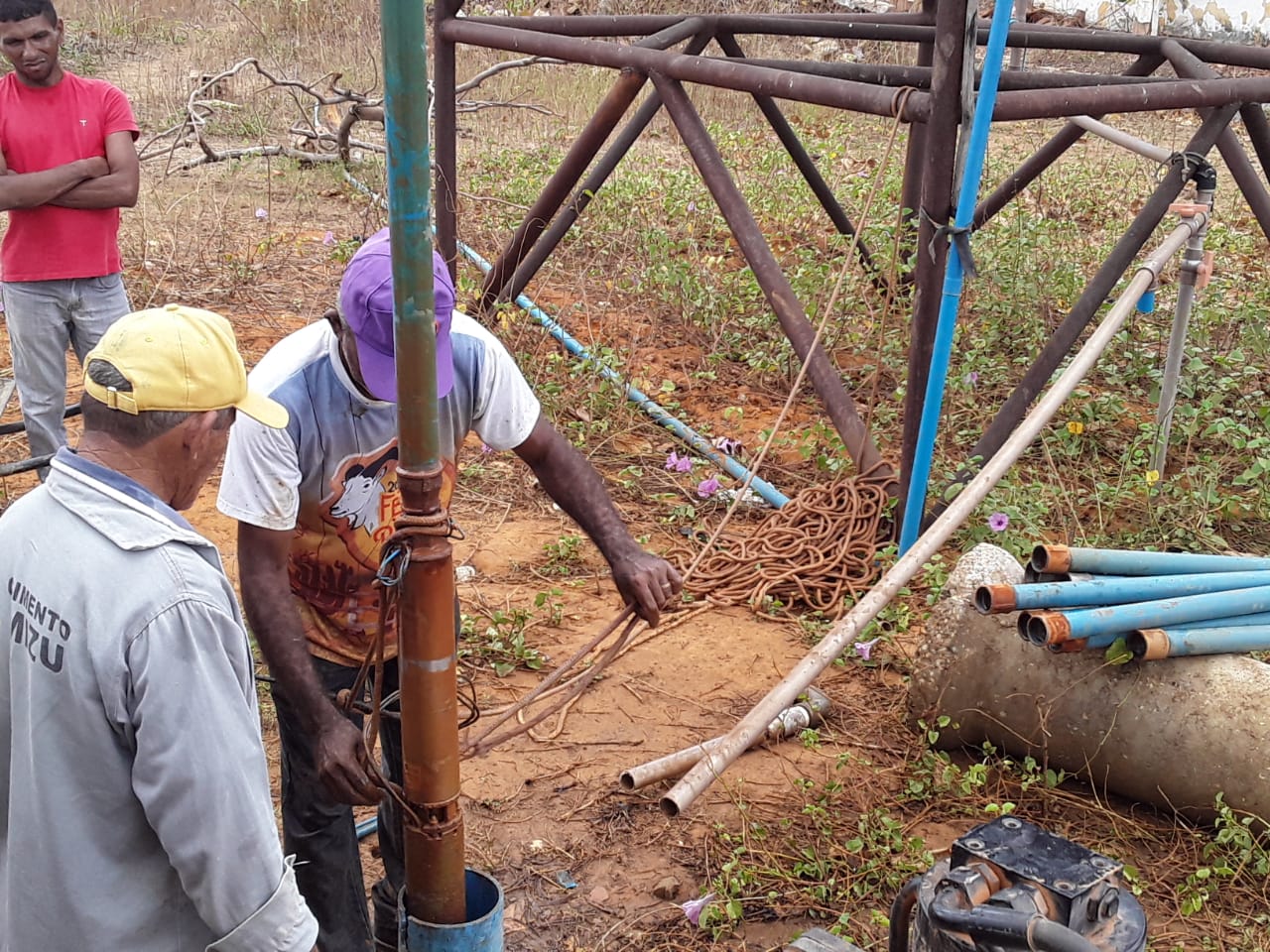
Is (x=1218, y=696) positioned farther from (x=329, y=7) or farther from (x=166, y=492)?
(x=329, y=7)

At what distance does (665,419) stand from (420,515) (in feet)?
13.6

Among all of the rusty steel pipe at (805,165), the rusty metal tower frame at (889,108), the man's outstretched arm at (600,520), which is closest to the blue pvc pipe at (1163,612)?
the man's outstretched arm at (600,520)

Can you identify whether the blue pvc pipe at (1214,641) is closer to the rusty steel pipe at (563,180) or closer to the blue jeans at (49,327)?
the rusty steel pipe at (563,180)

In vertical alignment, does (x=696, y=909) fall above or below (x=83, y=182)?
below

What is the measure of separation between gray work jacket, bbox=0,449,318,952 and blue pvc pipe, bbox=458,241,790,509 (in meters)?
3.65

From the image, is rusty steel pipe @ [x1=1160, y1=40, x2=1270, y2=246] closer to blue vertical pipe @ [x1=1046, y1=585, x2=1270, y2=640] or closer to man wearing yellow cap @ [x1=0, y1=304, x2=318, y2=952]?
blue vertical pipe @ [x1=1046, y1=585, x2=1270, y2=640]

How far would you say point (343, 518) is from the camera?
2668 mm

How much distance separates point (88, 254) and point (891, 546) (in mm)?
3312

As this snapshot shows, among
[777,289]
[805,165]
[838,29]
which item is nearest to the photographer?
[777,289]

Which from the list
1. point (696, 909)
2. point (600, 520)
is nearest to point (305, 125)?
point (600, 520)

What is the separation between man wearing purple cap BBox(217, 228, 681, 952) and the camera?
238 cm

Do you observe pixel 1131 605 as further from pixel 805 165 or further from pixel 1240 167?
pixel 805 165

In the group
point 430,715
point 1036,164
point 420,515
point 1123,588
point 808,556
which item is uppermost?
point 1036,164

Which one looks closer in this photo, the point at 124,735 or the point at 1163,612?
the point at 124,735
